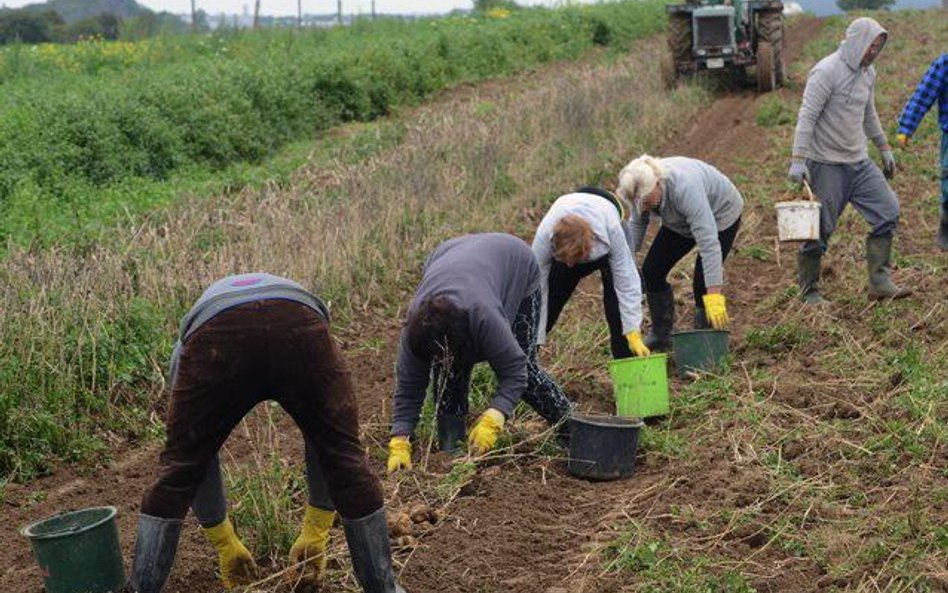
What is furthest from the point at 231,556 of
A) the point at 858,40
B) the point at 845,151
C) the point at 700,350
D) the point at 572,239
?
the point at 858,40

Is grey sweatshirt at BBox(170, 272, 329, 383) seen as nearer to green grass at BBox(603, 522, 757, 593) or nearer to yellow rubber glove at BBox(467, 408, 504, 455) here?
yellow rubber glove at BBox(467, 408, 504, 455)

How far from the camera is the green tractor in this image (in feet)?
63.3

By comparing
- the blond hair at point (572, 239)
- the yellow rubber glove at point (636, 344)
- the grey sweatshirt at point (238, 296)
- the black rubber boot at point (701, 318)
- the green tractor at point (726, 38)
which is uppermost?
the green tractor at point (726, 38)

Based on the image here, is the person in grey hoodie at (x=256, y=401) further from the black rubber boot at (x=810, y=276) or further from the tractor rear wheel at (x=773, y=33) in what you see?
the tractor rear wheel at (x=773, y=33)

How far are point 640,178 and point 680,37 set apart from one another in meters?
13.9

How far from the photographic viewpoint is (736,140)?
15.3 m

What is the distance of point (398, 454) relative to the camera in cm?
508

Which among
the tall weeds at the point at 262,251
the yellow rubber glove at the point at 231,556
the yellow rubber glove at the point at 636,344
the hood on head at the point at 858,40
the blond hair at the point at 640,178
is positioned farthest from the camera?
the hood on head at the point at 858,40

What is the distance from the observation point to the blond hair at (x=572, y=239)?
217 inches

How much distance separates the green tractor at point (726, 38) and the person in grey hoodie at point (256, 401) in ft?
54.2

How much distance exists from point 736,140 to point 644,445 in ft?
33.5

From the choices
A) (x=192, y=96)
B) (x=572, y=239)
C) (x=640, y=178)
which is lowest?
(x=572, y=239)

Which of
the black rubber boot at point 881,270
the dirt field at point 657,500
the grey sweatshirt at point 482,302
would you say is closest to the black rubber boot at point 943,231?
the black rubber boot at point 881,270

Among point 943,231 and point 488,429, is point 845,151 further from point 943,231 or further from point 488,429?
point 488,429
